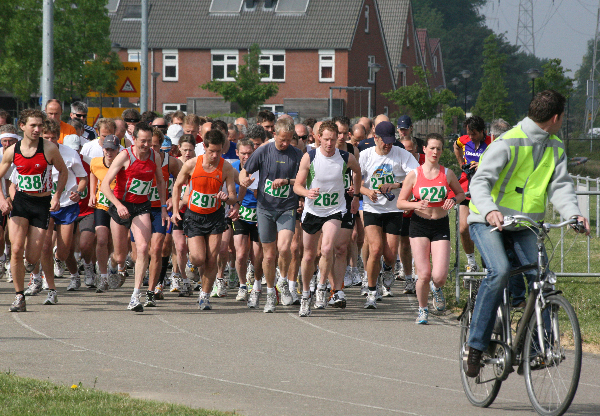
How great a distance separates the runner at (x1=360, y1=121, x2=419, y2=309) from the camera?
11.3 meters

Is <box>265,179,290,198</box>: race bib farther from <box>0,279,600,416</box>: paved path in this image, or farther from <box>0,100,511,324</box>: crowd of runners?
<box>0,279,600,416</box>: paved path

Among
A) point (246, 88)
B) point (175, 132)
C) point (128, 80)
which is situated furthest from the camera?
point (246, 88)

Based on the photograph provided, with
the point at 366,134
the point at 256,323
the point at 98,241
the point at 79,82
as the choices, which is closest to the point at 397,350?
the point at 256,323

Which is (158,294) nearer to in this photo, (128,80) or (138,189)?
(138,189)

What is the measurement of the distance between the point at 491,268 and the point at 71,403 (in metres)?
2.97

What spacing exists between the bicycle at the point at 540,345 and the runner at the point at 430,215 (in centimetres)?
356

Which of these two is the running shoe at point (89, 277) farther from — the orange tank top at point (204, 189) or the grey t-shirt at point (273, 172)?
the grey t-shirt at point (273, 172)

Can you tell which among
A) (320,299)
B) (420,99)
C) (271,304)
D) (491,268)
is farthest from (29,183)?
(420,99)

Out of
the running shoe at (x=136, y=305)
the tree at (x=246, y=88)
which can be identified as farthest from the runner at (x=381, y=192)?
the tree at (x=246, y=88)

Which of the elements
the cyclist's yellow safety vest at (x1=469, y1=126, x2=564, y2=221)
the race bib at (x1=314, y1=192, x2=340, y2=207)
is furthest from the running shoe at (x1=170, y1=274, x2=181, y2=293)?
the cyclist's yellow safety vest at (x1=469, y1=126, x2=564, y2=221)

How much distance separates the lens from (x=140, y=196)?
35.5ft

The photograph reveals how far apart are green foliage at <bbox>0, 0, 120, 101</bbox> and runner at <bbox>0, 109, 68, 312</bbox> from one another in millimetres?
21151

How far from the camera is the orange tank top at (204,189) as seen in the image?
35.3 feet

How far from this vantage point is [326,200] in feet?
34.8
